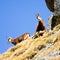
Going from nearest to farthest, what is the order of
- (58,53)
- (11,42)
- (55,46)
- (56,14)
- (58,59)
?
(58,59)
(58,53)
(55,46)
(56,14)
(11,42)

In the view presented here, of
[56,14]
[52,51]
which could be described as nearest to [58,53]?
[52,51]

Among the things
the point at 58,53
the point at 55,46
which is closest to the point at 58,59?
the point at 58,53

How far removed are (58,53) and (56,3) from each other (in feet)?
35.2

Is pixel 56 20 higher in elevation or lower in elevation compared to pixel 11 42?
lower

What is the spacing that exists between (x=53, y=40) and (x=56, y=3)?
7765 millimetres

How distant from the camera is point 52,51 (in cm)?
1534

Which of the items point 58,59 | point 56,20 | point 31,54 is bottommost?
point 58,59

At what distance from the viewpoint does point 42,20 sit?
25.8 m

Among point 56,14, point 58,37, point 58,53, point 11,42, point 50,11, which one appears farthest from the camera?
point 11,42

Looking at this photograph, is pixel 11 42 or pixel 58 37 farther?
pixel 11 42

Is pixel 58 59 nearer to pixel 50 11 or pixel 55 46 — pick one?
pixel 55 46

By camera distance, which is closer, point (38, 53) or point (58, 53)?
point (58, 53)

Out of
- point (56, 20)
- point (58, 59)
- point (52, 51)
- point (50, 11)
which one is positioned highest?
point (50, 11)

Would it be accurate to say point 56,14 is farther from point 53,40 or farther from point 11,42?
point 11,42
